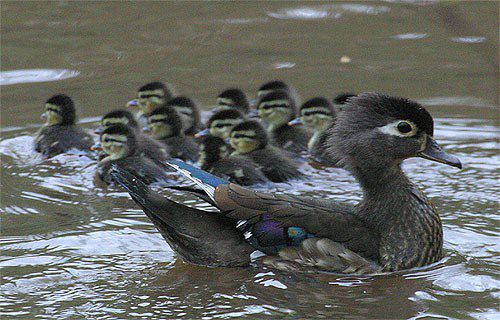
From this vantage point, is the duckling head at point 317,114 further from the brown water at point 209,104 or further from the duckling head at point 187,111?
the duckling head at point 187,111

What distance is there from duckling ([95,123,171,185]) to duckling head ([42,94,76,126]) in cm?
78

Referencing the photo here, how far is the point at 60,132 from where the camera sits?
718cm

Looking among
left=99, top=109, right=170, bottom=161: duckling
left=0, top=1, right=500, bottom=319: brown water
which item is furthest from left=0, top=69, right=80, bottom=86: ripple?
left=99, top=109, right=170, bottom=161: duckling

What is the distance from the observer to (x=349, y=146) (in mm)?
4742

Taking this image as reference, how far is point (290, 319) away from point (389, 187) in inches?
42.9

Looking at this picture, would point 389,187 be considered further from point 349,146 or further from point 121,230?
point 121,230

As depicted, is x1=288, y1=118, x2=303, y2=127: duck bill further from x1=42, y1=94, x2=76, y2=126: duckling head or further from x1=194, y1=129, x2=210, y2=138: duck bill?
x1=42, y1=94, x2=76, y2=126: duckling head

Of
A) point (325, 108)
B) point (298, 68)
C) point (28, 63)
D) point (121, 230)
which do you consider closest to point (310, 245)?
point (121, 230)

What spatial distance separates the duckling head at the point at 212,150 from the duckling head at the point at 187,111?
107 cm

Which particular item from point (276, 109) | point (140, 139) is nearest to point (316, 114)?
point (276, 109)

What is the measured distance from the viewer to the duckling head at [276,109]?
7.61 m

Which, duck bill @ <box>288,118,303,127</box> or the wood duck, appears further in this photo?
duck bill @ <box>288,118,303,127</box>

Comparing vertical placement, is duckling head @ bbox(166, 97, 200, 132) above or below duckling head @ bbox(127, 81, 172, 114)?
below

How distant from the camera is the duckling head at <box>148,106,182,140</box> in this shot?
7.17 m
